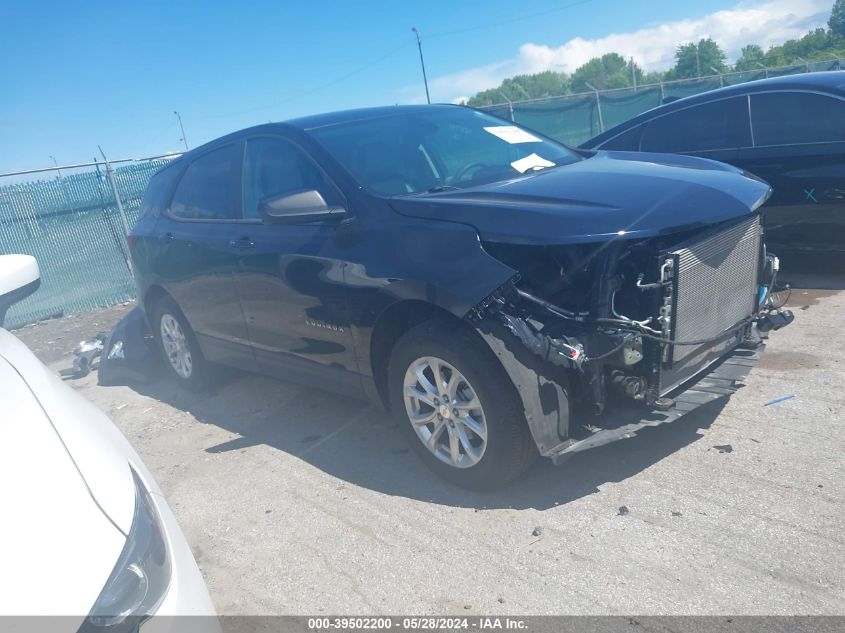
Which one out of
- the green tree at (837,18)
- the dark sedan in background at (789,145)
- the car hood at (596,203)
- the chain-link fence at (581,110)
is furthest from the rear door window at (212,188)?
the green tree at (837,18)

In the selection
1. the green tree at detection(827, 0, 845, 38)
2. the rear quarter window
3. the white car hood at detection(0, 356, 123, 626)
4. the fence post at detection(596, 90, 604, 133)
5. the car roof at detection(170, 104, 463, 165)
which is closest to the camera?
the white car hood at detection(0, 356, 123, 626)

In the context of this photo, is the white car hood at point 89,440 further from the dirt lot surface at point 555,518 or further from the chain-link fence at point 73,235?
the chain-link fence at point 73,235

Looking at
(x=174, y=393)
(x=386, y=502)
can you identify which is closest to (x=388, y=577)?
(x=386, y=502)

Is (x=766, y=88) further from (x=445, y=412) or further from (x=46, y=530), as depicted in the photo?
(x=46, y=530)

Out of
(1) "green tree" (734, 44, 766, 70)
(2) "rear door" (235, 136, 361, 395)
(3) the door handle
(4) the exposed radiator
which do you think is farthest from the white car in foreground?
(1) "green tree" (734, 44, 766, 70)

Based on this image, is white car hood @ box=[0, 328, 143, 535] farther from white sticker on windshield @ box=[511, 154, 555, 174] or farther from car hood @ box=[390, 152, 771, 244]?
white sticker on windshield @ box=[511, 154, 555, 174]

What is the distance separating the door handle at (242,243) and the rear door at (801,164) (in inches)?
166

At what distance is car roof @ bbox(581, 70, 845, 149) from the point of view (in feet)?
18.9

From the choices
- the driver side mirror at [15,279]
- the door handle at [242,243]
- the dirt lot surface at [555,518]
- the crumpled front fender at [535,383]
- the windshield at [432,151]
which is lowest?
the dirt lot surface at [555,518]

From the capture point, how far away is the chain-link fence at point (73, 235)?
10234 mm

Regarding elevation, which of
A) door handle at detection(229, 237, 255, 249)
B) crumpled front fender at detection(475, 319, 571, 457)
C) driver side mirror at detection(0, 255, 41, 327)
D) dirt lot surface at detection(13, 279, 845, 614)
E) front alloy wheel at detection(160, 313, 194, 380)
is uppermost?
driver side mirror at detection(0, 255, 41, 327)

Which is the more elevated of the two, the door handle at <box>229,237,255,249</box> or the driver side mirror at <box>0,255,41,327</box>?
the driver side mirror at <box>0,255,41,327</box>

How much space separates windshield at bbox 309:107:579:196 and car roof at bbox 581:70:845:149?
2319mm

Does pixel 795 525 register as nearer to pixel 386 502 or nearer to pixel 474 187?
pixel 386 502
